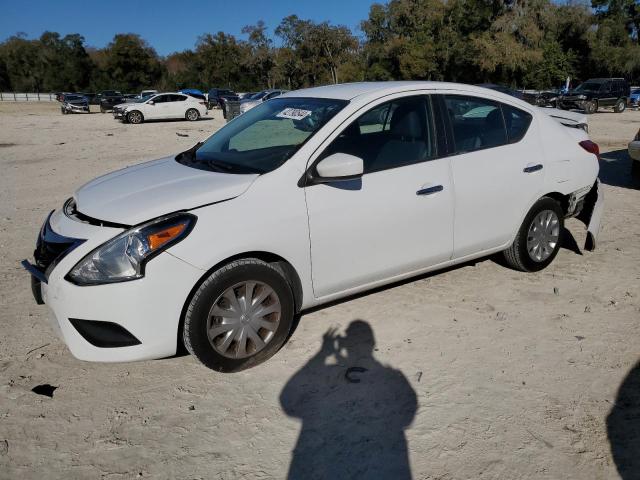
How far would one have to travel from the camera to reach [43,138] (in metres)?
19.2

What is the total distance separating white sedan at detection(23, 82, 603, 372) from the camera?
3.05 m

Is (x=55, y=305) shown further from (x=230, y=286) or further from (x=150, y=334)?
(x=230, y=286)

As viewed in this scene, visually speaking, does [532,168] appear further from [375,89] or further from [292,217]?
[292,217]

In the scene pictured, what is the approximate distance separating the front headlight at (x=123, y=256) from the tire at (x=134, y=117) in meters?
26.5

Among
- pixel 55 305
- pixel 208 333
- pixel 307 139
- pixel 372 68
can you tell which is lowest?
pixel 208 333

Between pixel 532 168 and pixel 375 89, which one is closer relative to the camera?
pixel 375 89

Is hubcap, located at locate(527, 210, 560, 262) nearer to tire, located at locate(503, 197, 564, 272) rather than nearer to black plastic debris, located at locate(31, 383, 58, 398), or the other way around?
tire, located at locate(503, 197, 564, 272)

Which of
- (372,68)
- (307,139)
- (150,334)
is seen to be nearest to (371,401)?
(150,334)

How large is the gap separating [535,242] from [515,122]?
1.09 m

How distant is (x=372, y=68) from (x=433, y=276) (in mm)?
62091

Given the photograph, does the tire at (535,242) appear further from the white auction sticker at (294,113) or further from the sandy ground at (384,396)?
the white auction sticker at (294,113)

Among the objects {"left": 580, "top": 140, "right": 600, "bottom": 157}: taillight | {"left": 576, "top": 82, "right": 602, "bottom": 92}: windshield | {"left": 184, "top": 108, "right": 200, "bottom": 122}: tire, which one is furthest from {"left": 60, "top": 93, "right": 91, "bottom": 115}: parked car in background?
{"left": 580, "top": 140, "right": 600, "bottom": 157}: taillight

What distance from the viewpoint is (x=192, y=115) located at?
29.3 meters

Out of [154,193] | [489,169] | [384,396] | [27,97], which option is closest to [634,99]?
[489,169]
